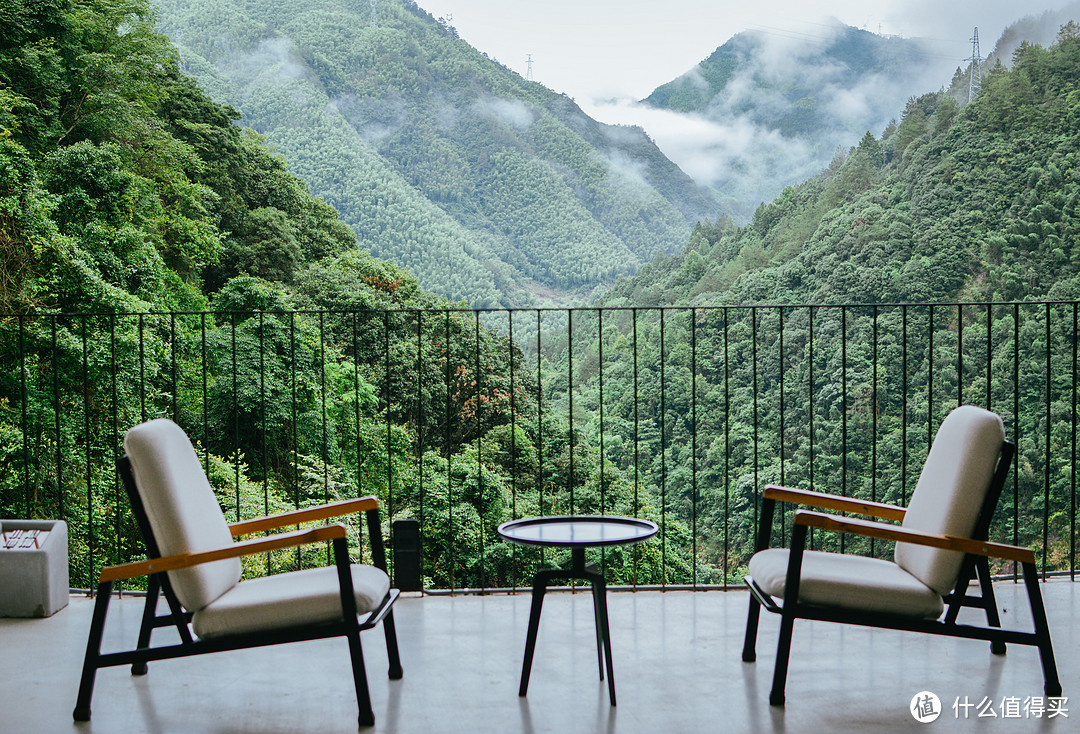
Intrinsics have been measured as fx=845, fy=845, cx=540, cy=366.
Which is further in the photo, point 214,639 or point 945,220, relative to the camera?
point 945,220

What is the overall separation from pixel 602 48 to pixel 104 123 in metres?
26.5

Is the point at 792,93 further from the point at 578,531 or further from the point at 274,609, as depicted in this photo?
the point at 274,609

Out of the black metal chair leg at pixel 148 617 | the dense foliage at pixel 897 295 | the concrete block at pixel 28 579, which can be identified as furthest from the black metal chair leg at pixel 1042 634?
A: the dense foliage at pixel 897 295

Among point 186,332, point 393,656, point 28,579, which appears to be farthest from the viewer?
point 186,332

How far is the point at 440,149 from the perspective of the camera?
32188 millimetres

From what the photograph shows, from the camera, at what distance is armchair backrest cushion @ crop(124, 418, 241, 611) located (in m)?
2.18

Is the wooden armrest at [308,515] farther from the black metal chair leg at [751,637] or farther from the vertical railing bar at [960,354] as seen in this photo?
A: the vertical railing bar at [960,354]

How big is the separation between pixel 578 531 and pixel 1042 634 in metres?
1.27

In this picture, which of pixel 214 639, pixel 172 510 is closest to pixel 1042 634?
pixel 214 639

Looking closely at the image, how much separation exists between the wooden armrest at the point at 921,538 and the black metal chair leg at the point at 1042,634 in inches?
2.7

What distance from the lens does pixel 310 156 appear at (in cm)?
2894

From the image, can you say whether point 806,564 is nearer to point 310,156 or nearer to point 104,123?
point 104,123

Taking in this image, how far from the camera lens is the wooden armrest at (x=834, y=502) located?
255cm

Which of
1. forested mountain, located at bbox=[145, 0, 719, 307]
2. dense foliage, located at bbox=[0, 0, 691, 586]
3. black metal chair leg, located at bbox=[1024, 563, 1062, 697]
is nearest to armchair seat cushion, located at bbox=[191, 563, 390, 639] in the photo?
black metal chair leg, located at bbox=[1024, 563, 1062, 697]
